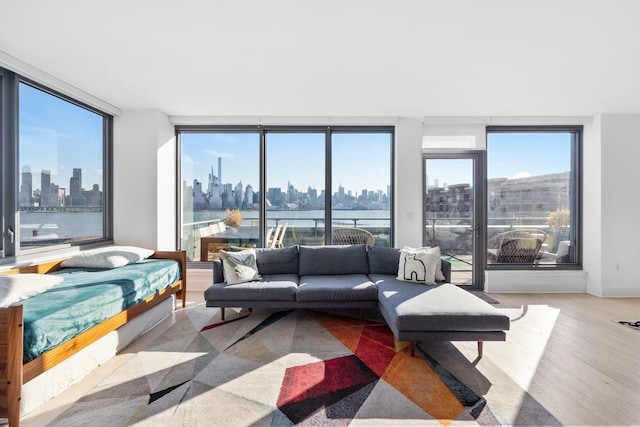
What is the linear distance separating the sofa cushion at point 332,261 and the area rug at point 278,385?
96 cm

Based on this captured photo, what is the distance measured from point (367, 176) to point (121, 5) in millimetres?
→ 3523

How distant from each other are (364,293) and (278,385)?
1.38 metres

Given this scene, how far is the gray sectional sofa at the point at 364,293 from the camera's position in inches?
93.0

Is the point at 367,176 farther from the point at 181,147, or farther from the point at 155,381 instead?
the point at 155,381

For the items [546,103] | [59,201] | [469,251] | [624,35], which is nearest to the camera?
[624,35]

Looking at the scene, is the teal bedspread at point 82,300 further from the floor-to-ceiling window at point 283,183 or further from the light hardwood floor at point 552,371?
the floor-to-ceiling window at point 283,183

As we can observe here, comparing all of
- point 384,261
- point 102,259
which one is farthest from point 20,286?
point 384,261

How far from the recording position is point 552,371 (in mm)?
2273

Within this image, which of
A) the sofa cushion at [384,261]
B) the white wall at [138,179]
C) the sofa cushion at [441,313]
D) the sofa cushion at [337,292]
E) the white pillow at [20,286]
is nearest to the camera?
the white pillow at [20,286]

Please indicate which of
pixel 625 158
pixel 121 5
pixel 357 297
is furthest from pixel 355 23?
pixel 625 158

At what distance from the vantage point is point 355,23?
87.6 inches

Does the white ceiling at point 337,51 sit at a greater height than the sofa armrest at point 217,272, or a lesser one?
greater

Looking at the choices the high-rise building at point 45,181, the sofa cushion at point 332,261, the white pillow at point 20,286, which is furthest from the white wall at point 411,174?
the high-rise building at point 45,181

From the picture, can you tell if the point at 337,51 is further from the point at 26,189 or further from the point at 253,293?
the point at 26,189
